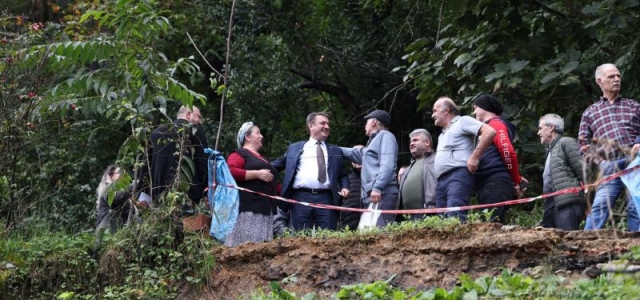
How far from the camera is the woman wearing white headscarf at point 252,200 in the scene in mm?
11992

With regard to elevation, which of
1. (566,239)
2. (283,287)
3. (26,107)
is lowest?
(283,287)

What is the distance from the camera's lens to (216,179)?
12.0 metres

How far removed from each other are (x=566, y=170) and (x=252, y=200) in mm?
3348

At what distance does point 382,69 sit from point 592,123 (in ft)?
27.7

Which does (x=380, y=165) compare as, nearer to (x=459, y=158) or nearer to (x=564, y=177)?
(x=459, y=158)

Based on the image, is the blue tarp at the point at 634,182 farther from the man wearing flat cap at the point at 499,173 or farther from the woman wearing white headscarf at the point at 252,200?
the woman wearing white headscarf at the point at 252,200

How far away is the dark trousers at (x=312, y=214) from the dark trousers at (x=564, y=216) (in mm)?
2365

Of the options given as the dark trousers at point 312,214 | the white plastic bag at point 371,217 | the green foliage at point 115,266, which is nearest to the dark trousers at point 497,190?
the white plastic bag at point 371,217

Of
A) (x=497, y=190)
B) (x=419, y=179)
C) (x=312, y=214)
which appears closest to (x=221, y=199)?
(x=312, y=214)

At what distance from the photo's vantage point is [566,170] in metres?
10.9

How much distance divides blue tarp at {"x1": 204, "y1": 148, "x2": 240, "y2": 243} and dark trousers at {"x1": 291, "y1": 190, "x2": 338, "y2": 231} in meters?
0.70

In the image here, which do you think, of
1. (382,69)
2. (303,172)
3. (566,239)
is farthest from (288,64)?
(566,239)

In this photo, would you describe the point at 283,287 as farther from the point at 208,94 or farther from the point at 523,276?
the point at 208,94

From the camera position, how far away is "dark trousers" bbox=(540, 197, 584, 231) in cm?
1088
